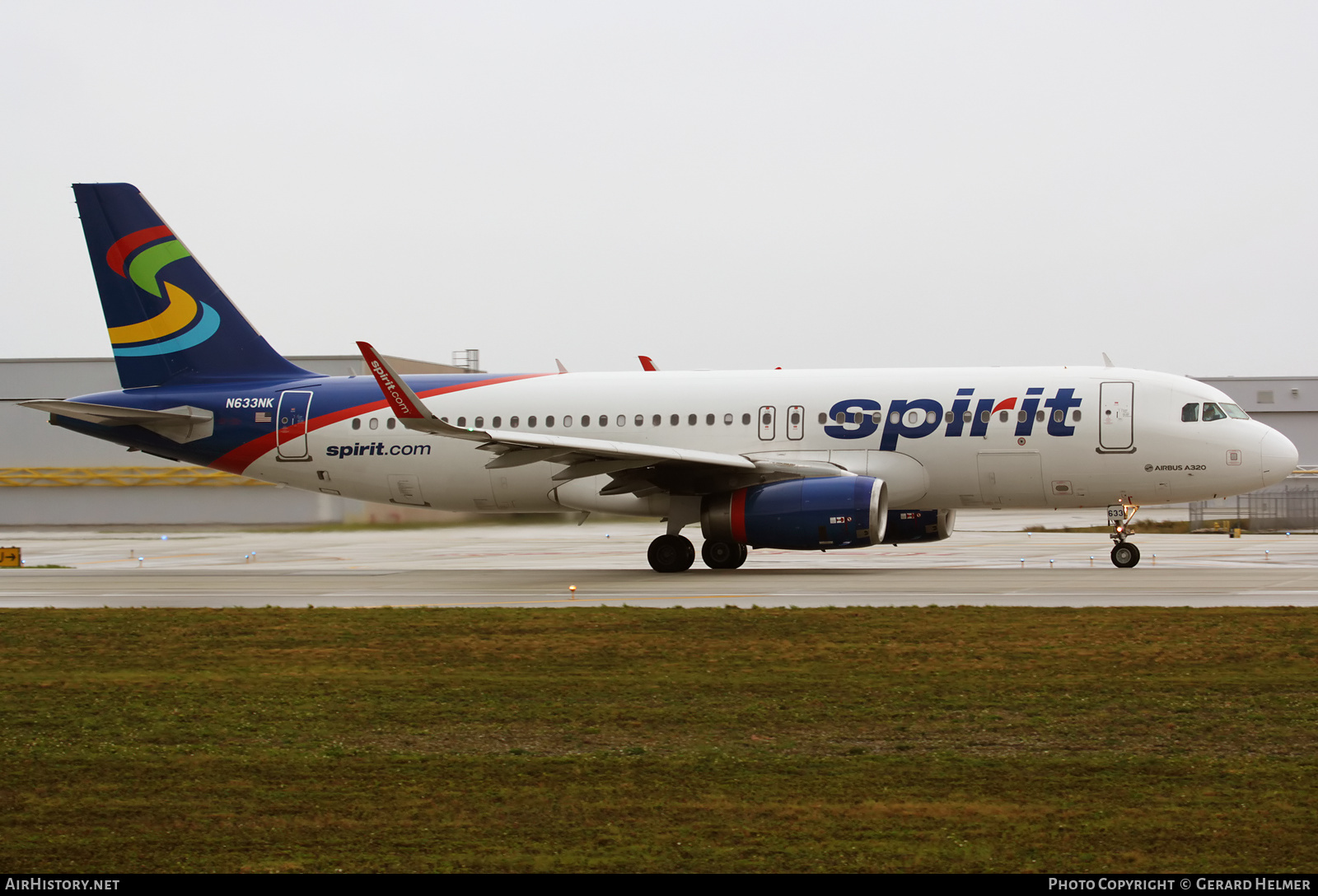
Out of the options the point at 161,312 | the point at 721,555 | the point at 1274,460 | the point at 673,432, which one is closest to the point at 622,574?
the point at 721,555

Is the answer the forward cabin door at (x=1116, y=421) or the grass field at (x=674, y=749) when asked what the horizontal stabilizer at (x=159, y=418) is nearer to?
the grass field at (x=674, y=749)

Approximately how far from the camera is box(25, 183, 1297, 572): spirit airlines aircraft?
72.8 feet

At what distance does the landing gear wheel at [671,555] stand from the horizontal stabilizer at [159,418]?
902 cm

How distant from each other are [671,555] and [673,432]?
90.8 inches

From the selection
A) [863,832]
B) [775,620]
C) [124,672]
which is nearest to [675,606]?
[775,620]

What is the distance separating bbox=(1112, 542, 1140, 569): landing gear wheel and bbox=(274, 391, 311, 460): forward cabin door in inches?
590

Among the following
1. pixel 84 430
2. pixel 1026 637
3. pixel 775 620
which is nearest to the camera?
pixel 1026 637

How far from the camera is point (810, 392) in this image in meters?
23.5

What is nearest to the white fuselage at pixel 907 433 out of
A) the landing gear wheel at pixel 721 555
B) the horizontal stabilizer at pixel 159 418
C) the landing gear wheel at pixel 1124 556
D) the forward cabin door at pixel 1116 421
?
the forward cabin door at pixel 1116 421

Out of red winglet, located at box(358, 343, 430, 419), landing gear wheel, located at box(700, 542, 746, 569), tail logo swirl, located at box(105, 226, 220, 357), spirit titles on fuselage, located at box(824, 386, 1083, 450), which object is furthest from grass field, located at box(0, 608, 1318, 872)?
tail logo swirl, located at box(105, 226, 220, 357)

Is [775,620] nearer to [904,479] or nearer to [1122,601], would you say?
[1122,601]

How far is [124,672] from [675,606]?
21.4ft

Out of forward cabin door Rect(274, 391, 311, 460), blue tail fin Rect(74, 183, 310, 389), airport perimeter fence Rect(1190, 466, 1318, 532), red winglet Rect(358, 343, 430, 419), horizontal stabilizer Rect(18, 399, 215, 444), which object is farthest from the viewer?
airport perimeter fence Rect(1190, 466, 1318, 532)

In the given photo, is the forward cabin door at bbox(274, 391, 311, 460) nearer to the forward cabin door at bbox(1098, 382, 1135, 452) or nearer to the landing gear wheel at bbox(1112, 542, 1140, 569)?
the forward cabin door at bbox(1098, 382, 1135, 452)
